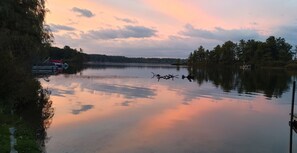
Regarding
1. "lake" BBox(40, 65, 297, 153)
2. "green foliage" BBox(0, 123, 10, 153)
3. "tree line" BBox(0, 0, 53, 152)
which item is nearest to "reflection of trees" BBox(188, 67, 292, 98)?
"lake" BBox(40, 65, 297, 153)

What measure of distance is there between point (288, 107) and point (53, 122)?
2926 centimetres

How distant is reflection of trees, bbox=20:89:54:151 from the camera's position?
80.9 feet

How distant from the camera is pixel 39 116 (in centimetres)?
3058

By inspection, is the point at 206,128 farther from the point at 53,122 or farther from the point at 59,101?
the point at 59,101

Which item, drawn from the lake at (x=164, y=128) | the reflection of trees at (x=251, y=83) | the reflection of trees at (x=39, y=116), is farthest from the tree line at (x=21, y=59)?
the reflection of trees at (x=251, y=83)

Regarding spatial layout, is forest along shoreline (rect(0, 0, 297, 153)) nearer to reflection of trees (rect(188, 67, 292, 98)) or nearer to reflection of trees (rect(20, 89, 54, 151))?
reflection of trees (rect(20, 89, 54, 151))

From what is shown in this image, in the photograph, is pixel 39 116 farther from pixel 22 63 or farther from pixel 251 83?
pixel 251 83

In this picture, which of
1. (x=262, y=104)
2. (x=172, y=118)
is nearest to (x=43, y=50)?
(x=172, y=118)

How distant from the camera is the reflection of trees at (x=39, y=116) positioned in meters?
24.7

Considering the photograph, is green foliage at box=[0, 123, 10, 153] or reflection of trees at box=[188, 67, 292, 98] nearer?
green foliage at box=[0, 123, 10, 153]

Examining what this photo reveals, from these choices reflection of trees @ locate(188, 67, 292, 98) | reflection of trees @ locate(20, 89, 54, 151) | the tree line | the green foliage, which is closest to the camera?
the green foliage

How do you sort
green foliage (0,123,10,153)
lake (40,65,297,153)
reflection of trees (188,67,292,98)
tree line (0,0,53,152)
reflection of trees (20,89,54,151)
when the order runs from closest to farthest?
green foliage (0,123,10,153) < lake (40,65,297,153) < tree line (0,0,53,152) < reflection of trees (20,89,54,151) < reflection of trees (188,67,292,98)

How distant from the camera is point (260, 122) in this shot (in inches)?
1316

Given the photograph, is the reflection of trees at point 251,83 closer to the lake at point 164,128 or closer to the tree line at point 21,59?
the lake at point 164,128
